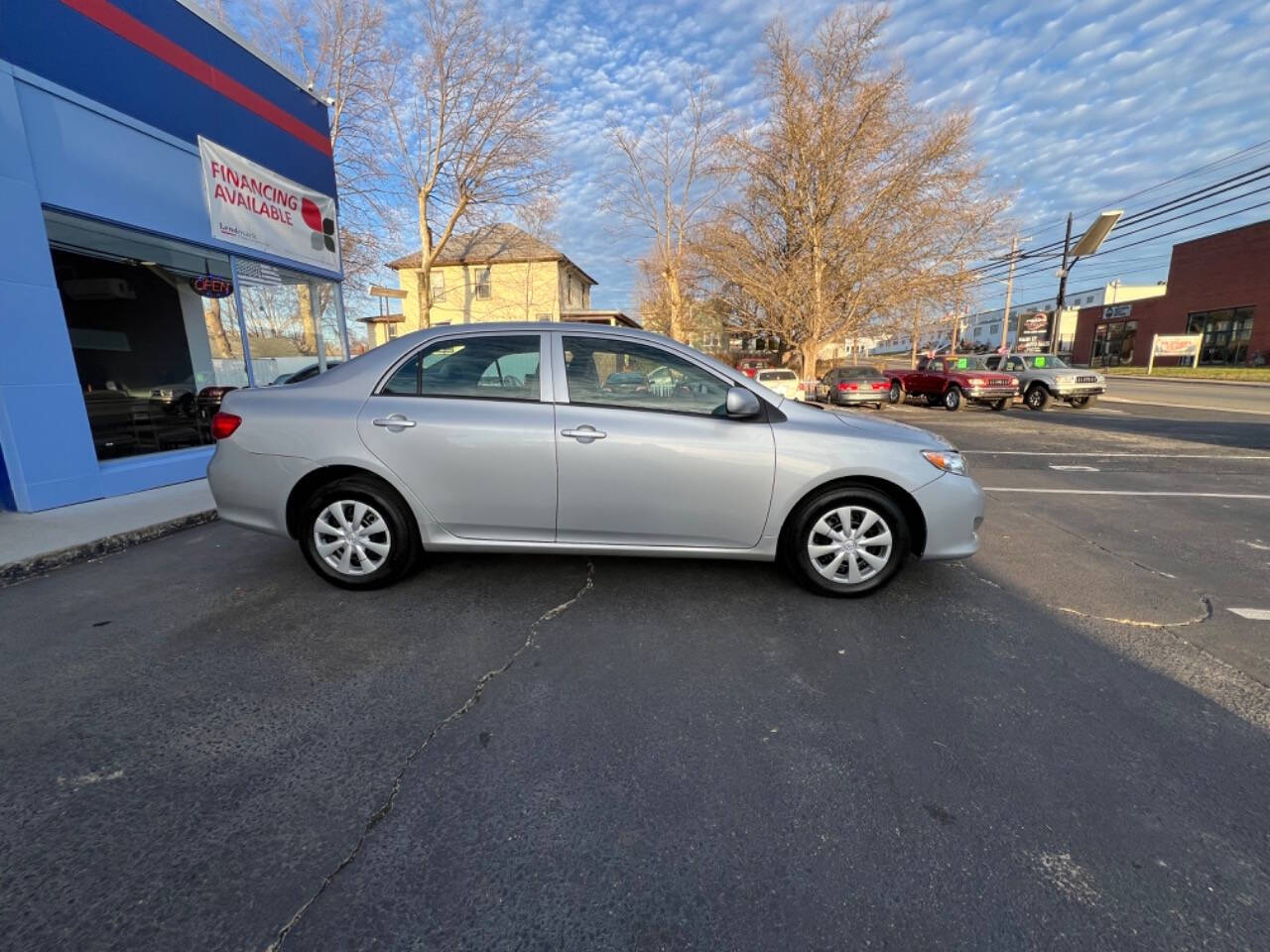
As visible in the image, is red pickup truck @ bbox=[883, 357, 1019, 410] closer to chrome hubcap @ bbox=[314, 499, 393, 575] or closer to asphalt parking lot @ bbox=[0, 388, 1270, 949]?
asphalt parking lot @ bbox=[0, 388, 1270, 949]

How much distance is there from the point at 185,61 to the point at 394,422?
6738mm

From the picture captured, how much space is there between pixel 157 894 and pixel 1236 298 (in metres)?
54.2

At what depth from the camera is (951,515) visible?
138 inches

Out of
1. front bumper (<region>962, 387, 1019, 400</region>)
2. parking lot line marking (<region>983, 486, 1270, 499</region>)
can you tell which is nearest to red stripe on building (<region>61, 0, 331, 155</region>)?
parking lot line marking (<region>983, 486, 1270, 499</region>)

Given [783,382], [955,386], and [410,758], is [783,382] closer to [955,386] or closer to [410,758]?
[955,386]

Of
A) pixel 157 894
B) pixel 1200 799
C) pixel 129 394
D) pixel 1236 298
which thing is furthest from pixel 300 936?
pixel 1236 298

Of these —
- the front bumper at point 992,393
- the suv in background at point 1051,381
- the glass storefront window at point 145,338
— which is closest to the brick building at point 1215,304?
the suv in background at point 1051,381

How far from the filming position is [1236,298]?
3594cm

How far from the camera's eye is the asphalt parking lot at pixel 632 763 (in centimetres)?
160

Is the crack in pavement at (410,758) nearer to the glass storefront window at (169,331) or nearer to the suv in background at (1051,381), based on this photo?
the glass storefront window at (169,331)

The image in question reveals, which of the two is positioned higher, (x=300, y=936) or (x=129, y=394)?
(x=129, y=394)

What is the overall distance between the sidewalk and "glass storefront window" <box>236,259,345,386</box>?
11.1ft

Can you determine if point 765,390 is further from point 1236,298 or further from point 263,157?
point 1236,298

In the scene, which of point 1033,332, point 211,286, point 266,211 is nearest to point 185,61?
point 266,211
